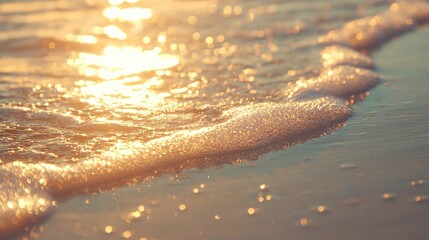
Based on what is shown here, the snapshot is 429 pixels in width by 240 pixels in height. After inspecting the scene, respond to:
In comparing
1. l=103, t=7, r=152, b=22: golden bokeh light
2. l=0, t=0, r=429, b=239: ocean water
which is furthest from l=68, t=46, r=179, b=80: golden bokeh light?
l=103, t=7, r=152, b=22: golden bokeh light

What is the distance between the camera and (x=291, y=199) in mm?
3102

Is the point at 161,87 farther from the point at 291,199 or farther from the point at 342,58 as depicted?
the point at 291,199

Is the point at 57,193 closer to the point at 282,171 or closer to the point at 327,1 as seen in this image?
the point at 282,171

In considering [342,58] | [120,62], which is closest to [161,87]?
[120,62]

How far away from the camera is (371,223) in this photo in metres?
2.84

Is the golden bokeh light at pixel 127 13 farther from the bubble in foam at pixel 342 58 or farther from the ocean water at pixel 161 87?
the bubble in foam at pixel 342 58

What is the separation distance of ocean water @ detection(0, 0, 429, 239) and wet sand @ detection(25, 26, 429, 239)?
30 mm

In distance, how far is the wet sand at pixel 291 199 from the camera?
9.33 ft

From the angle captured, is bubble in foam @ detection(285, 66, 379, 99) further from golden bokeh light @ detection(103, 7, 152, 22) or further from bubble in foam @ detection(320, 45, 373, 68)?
golden bokeh light @ detection(103, 7, 152, 22)

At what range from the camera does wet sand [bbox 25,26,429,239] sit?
2844mm

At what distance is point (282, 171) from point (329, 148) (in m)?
0.40

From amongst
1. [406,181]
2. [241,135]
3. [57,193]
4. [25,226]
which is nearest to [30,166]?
[57,193]

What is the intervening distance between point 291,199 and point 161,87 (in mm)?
2157

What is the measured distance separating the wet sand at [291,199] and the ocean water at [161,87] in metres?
0.03
